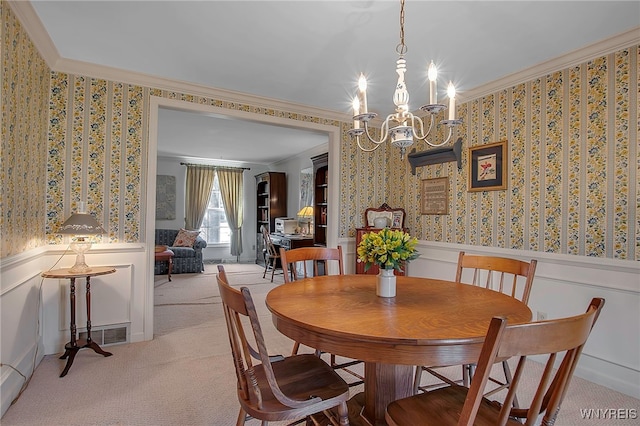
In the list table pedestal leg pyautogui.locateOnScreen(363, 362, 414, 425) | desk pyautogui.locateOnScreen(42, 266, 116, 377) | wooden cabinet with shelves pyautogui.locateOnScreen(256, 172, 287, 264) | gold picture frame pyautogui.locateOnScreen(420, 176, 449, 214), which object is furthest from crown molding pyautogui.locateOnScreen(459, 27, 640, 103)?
wooden cabinet with shelves pyautogui.locateOnScreen(256, 172, 287, 264)

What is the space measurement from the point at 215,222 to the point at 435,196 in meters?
5.81

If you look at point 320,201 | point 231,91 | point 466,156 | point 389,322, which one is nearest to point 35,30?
point 231,91

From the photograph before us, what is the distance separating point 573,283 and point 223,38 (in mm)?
3173

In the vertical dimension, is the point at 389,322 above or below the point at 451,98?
below

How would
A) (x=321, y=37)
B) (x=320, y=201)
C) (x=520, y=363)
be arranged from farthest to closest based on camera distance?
(x=320, y=201) < (x=321, y=37) < (x=520, y=363)

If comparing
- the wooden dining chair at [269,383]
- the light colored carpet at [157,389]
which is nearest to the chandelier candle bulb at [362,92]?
the wooden dining chair at [269,383]

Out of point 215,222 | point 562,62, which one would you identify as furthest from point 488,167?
point 215,222

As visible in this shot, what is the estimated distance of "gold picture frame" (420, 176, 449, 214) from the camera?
364 centimetres

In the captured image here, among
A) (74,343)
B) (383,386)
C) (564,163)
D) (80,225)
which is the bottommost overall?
(74,343)

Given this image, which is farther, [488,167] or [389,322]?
[488,167]

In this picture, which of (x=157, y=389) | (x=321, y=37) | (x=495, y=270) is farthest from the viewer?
(x=321, y=37)

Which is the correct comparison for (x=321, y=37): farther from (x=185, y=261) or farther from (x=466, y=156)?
(x=185, y=261)

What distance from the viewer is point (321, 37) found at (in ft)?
7.82

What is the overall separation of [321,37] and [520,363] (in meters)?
2.28
